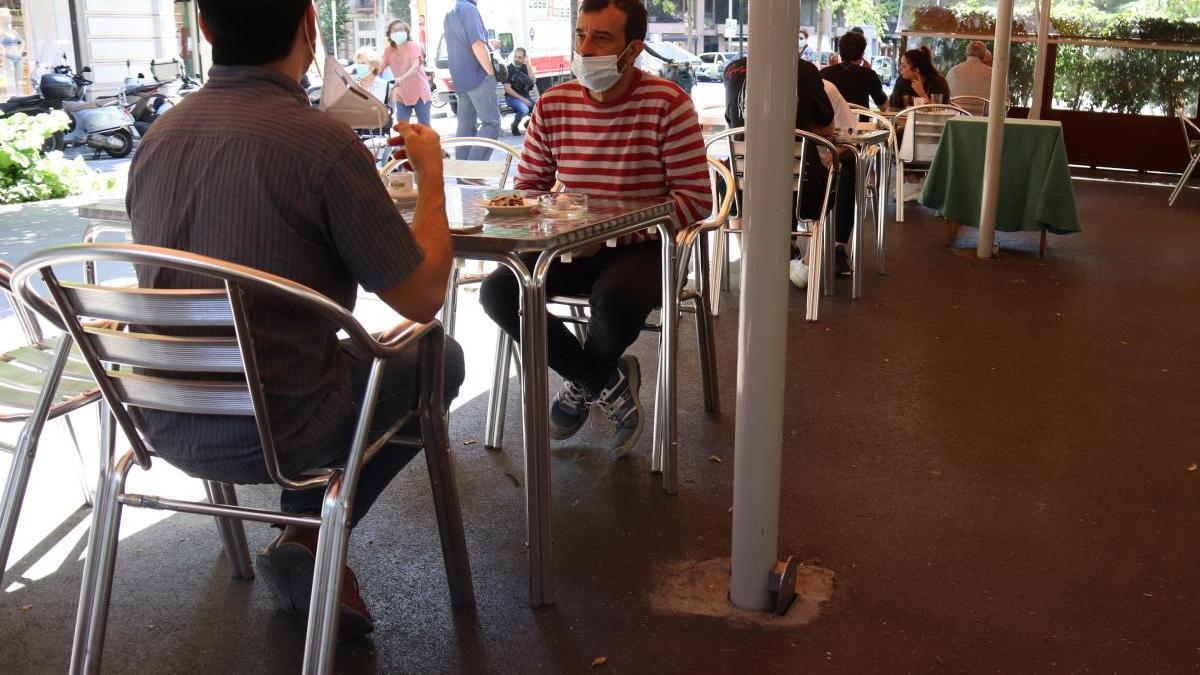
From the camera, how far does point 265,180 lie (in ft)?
5.33

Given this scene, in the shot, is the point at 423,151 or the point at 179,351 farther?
the point at 423,151

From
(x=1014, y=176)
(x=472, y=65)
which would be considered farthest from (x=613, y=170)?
(x=472, y=65)

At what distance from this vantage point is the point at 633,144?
300cm

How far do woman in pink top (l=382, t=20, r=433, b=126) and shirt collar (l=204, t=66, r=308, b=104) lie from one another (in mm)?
7436

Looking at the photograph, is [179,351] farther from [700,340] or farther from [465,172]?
[465,172]

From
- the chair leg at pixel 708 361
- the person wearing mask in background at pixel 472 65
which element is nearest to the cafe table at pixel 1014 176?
the person wearing mask in background at pixel 472 65

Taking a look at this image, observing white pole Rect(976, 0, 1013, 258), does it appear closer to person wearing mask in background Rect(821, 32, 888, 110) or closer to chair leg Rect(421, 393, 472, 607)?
person wearing mask in background Rect(821, 32, 888, 110)

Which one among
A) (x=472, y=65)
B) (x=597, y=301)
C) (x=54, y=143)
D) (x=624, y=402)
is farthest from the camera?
(x=54, y=143)

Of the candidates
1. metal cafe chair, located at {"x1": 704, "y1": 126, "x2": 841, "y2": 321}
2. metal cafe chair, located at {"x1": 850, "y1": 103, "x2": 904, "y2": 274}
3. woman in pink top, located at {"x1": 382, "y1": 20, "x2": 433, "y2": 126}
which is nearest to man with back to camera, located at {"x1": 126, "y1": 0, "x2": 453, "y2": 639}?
metal cafe chair, located at {"x1": 704, "y1": 126, "x2": 841, "y2": 321}

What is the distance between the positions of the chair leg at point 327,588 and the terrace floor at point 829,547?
0.38 metres

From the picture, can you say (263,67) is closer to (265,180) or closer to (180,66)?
(265,180)

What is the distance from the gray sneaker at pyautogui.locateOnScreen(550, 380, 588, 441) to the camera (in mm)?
3152

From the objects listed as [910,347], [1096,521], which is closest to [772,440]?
[1096,521]

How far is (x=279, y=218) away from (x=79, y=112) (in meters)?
7.60
